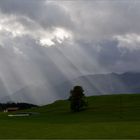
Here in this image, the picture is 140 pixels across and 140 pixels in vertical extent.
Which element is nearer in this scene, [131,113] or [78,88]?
[131,113]

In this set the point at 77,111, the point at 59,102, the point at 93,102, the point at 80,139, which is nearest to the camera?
the point at 80,139

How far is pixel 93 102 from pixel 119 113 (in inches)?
1839

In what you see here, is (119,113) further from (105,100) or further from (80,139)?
(80,139)

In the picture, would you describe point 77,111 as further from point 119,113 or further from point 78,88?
point 119,113

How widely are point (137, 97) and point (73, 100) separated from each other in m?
40.2

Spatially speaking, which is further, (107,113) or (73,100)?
(73,100)

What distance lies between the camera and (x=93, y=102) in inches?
7047

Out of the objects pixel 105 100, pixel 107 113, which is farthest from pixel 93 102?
pixel 107 113

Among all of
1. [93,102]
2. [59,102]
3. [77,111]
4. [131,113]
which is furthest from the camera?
[59,102]

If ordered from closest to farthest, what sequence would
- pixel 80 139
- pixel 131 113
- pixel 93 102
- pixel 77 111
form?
pixel 80 139, pixel 131 113, pixel 77 111, pixel 93 102

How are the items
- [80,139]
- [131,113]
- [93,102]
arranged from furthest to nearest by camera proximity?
[93,102] → [131,113] → [80,139]

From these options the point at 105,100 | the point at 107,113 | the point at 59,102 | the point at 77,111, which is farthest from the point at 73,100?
the point at 59,102

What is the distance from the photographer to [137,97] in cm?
18025

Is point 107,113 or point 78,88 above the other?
point 78,88
